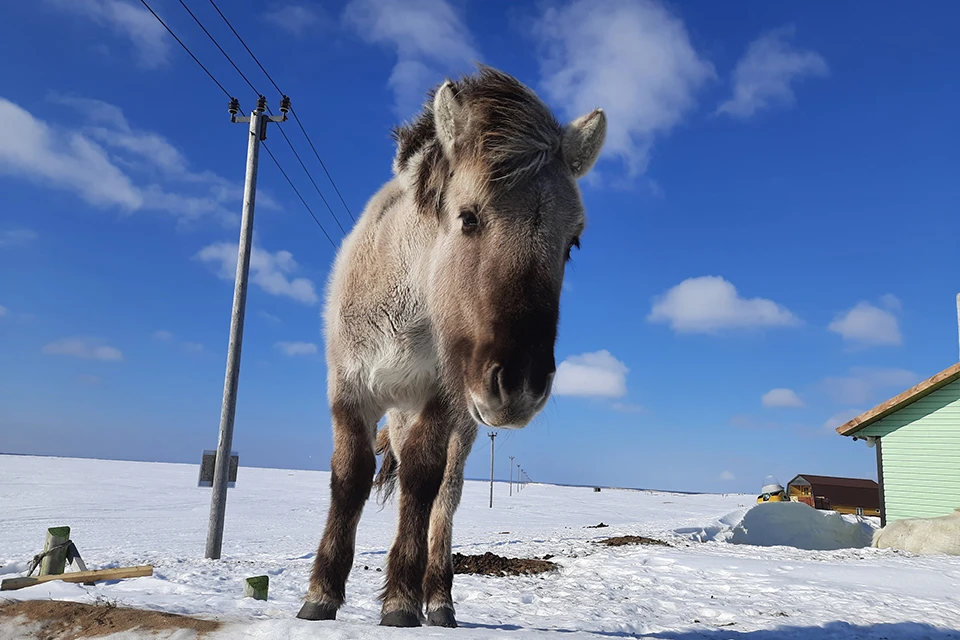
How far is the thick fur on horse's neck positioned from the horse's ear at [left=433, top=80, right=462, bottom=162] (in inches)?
1.3

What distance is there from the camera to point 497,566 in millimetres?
7422

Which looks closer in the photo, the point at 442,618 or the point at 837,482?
the point at 442,618

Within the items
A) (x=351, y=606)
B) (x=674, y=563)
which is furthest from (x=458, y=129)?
(x=674, y=563)

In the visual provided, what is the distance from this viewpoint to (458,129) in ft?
9.70

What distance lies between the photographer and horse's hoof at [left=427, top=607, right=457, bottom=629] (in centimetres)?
382

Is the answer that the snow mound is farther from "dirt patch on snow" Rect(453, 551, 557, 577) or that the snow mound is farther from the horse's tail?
the horse's tail

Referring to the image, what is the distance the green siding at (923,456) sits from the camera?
1510cm

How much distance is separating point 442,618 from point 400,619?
2.40 ft

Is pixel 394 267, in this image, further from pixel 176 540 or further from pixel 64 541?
pixel 176 540

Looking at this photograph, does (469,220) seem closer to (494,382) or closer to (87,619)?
(494,382)

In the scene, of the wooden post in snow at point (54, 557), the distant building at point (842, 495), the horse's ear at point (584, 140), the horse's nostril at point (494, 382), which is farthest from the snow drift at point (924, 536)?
the wooden post in snow at point (54, 557)

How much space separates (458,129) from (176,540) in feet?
43.7

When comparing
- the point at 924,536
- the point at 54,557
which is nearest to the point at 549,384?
the point at 54,557

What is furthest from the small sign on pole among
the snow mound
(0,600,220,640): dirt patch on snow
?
the snow mound
